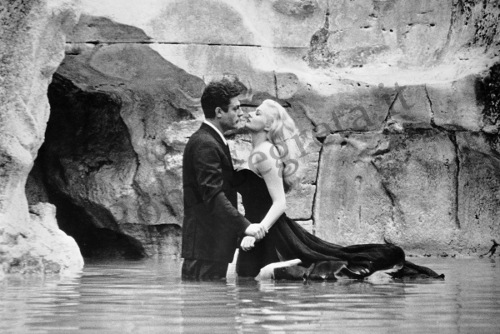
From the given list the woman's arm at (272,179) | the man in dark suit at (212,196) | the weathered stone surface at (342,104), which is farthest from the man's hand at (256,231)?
the weathered stone surface at (342,104)

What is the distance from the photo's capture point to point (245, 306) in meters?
6.20

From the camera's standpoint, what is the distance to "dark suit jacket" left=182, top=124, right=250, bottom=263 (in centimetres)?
815

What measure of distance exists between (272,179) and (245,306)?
7.80ft

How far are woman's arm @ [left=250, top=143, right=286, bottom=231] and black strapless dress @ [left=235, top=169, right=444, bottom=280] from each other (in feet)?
0.28

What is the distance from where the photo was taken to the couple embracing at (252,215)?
8211 millimetres

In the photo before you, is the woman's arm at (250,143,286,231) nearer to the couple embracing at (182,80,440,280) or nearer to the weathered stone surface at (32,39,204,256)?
the couple embracing at (182,80,440,280)

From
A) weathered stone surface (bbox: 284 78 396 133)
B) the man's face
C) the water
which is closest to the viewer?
the water

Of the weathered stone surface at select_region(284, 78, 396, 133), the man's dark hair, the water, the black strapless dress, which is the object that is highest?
the weathered stone surface at select_region(284, 78, 396, 133)

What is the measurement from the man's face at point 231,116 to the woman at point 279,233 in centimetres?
20

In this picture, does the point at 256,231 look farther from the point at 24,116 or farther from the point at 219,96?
the point at 24,116

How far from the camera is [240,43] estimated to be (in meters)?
12.9

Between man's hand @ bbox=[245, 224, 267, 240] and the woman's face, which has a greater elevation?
the woman's face

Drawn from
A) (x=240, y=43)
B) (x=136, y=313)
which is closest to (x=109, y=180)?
(x=240, y=43)

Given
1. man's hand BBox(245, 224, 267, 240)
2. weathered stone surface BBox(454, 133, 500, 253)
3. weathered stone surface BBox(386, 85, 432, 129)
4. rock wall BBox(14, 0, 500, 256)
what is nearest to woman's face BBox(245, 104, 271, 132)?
man's hand BBox(245, 224, 267, 240)
